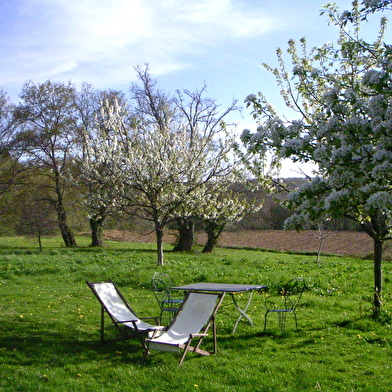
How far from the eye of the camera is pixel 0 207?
3105 cm

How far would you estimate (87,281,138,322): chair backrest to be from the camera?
23.4 feet

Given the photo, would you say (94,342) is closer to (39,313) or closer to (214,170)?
(39,313)

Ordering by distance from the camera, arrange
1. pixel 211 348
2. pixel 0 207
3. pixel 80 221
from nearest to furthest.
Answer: pixel 211 348 → pixel 0 207 → pixel 80 221

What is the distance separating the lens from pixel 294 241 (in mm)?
40250

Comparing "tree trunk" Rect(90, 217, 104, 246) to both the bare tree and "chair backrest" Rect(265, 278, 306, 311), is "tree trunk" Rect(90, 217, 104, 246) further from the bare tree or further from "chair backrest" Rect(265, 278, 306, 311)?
"chair backrest" Rect(265, 278, 306, 311)

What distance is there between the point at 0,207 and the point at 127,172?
17.0 meters

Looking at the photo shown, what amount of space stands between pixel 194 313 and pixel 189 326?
273 millimetres

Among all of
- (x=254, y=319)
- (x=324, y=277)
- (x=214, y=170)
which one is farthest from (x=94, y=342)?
(x=214, y=170)

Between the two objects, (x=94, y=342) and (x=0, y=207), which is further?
(x=0, y=207)

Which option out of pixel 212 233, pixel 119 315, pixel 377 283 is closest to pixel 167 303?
pixel 119 315

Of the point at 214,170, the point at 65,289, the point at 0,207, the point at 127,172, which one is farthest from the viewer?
the point at 0,207

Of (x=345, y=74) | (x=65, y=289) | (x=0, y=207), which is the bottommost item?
(x=65, y=289)

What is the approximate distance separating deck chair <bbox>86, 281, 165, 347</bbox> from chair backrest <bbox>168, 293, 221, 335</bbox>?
288 millimetres

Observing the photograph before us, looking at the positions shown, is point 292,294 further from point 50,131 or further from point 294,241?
point 294,241
